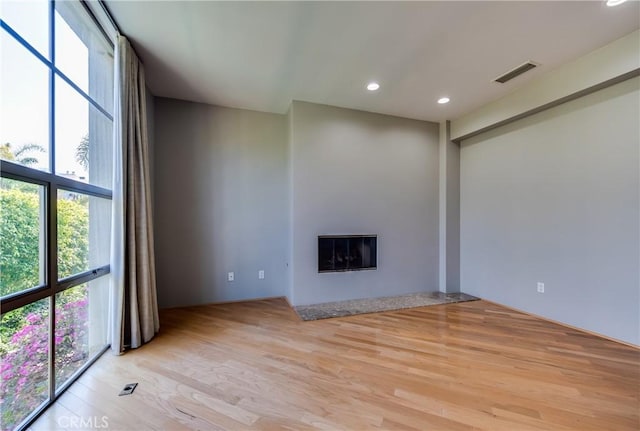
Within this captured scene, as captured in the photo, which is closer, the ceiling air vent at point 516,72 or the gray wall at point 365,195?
the ceiling air vent at point 516,72

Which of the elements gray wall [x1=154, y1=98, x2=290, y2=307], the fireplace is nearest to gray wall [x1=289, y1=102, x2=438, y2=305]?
the fireplace

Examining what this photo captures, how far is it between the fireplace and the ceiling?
194 centimetres

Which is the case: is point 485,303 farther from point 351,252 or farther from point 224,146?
point 224,146

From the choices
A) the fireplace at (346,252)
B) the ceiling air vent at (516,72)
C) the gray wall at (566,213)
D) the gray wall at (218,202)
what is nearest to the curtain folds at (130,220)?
the gray wall at (218,202)

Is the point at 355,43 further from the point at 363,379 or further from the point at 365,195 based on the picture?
the point at 363,379

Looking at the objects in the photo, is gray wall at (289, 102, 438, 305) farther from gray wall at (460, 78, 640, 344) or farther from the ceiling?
gray wall at (460, 78, 640, 344)

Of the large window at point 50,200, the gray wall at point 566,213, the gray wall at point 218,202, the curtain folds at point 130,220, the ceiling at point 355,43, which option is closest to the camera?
the large window at point 50,200

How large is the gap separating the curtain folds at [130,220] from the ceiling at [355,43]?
0.41 metres

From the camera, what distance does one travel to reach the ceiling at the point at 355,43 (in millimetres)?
1930

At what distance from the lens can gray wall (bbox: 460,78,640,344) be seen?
95.0 inches

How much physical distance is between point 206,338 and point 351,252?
2.09m

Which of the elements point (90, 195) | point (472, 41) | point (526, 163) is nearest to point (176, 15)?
Result: point (90, 195)
